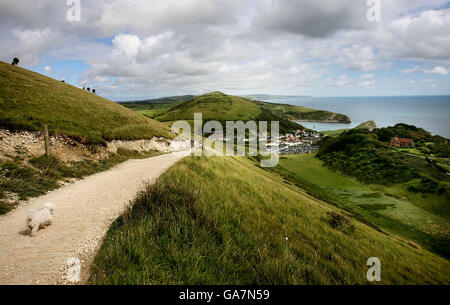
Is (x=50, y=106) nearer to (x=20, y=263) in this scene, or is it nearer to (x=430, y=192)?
(x=20, y=263)

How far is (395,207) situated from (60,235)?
57.1 metres

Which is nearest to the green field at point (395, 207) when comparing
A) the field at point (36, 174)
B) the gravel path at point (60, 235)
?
the field at point (36, 174)

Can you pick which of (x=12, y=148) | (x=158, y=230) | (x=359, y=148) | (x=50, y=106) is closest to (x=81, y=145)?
(x=12, y=148)

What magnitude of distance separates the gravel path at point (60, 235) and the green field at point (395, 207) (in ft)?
130

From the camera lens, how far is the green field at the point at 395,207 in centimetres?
3266

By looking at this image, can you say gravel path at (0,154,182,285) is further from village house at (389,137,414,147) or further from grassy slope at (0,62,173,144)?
village house at (389,137,414,147)

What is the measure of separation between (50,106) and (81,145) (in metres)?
9.29

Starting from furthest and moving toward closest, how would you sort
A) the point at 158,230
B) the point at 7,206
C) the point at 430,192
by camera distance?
1. the point at 430,192
2. the point at 7,206
3. the point at 158,230

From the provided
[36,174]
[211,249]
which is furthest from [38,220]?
[36,174]

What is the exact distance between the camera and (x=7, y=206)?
25.6 ft

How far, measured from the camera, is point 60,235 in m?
6.28

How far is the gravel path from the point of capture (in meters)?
4.65

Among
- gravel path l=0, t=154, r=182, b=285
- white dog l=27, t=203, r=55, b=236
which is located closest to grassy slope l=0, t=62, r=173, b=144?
gravel path l=0, t=154, r=182, b=285
